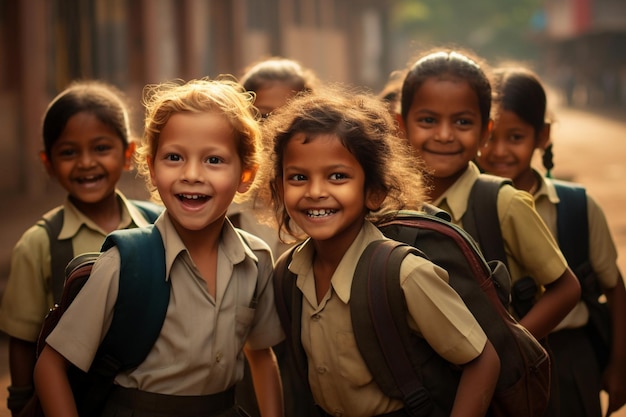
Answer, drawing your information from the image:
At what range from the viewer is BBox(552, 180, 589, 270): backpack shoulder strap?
3219 millimetres

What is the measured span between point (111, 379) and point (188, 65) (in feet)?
43.0

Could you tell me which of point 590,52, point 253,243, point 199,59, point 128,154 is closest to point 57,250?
point 128,154

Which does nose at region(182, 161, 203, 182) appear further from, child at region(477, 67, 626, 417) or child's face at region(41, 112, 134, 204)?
child at region(477, 67, 626, 417)

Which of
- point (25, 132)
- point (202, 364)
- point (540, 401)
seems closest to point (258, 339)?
point (202, 364)

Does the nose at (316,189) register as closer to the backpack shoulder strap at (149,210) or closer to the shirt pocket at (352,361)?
the shirt pocket at (352,361)

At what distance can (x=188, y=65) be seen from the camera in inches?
596

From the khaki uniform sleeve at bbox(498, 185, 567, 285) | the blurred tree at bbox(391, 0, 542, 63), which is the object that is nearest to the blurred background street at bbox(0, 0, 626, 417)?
the khaki uniform sleeve at bbox(498, 185, 567, 285)

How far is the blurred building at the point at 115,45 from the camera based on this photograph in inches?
401

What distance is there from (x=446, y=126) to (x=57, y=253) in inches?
51.7

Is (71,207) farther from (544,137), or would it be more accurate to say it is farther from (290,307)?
(544,137)

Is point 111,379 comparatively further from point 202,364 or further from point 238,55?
point 238,55

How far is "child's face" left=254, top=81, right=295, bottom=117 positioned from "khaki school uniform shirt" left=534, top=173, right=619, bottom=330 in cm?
103

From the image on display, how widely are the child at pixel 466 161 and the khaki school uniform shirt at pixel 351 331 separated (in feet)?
1.72

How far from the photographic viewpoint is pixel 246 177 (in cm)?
263
